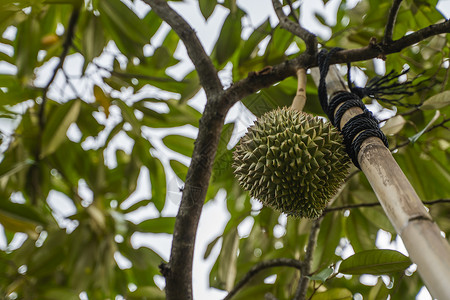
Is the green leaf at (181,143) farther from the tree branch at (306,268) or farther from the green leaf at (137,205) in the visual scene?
the tree branch at (306,268)

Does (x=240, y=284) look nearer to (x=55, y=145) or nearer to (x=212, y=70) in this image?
(x=212, y=70)

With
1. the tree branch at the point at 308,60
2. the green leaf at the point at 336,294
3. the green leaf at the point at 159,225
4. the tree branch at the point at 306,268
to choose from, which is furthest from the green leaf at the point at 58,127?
the green leaf at the point at 336,294

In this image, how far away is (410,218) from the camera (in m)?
0.59

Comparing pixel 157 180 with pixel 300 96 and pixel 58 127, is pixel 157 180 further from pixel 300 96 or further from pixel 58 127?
pixel 300 96

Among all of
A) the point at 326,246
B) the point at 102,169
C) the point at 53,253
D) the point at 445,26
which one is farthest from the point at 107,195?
the point at 445,26

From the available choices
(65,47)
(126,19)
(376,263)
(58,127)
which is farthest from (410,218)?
(65,47)

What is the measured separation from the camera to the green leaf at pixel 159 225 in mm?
1934

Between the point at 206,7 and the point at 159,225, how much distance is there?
103 centimetres

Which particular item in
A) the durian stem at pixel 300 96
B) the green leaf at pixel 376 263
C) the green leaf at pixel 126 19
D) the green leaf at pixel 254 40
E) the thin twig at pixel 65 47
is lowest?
the green leaf at pixel 376 263

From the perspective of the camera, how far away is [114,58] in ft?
6.44

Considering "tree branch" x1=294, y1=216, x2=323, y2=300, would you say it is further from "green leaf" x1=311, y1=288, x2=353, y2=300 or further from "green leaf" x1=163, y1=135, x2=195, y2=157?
"green leaf" x1=163, y1=135, x2=195, y2=157

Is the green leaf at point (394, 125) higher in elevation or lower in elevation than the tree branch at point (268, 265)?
higher

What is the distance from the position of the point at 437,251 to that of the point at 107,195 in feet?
6.13

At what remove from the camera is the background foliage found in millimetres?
1472
